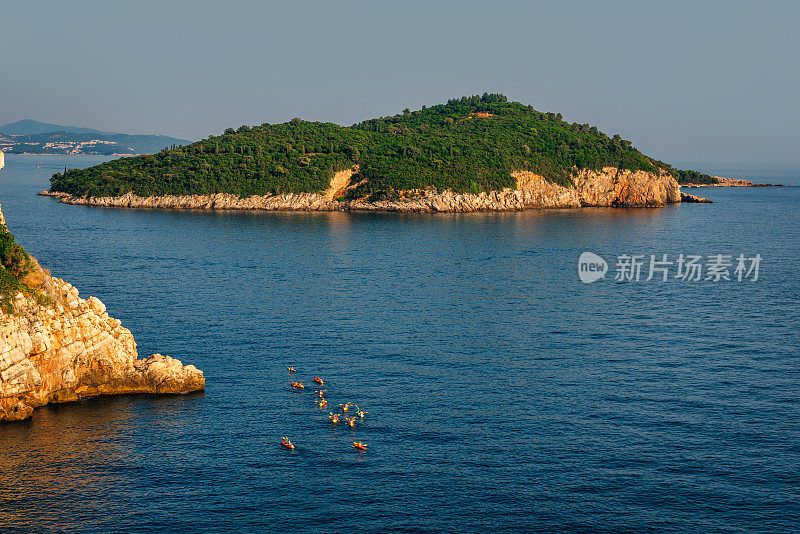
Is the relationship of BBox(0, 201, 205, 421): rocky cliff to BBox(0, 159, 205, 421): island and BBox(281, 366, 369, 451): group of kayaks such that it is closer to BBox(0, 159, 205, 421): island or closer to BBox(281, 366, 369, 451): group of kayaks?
BBox(0, 159, 205, 421): island

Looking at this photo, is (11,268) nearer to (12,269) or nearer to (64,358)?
(12,269)

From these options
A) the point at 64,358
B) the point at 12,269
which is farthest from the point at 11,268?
the point at 64,358

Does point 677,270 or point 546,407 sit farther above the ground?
point 677,270

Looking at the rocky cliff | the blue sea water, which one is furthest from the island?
the blue sea water

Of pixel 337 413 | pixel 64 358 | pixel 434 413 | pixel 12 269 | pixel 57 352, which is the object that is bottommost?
pixel 337 413

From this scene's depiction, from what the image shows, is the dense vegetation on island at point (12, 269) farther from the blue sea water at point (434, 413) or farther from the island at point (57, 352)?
the blue sea water at point (434, 413)

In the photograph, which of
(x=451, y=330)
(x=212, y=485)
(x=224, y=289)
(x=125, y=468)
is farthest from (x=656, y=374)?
(x=224, y=289)

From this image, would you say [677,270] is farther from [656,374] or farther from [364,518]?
[364,518]
